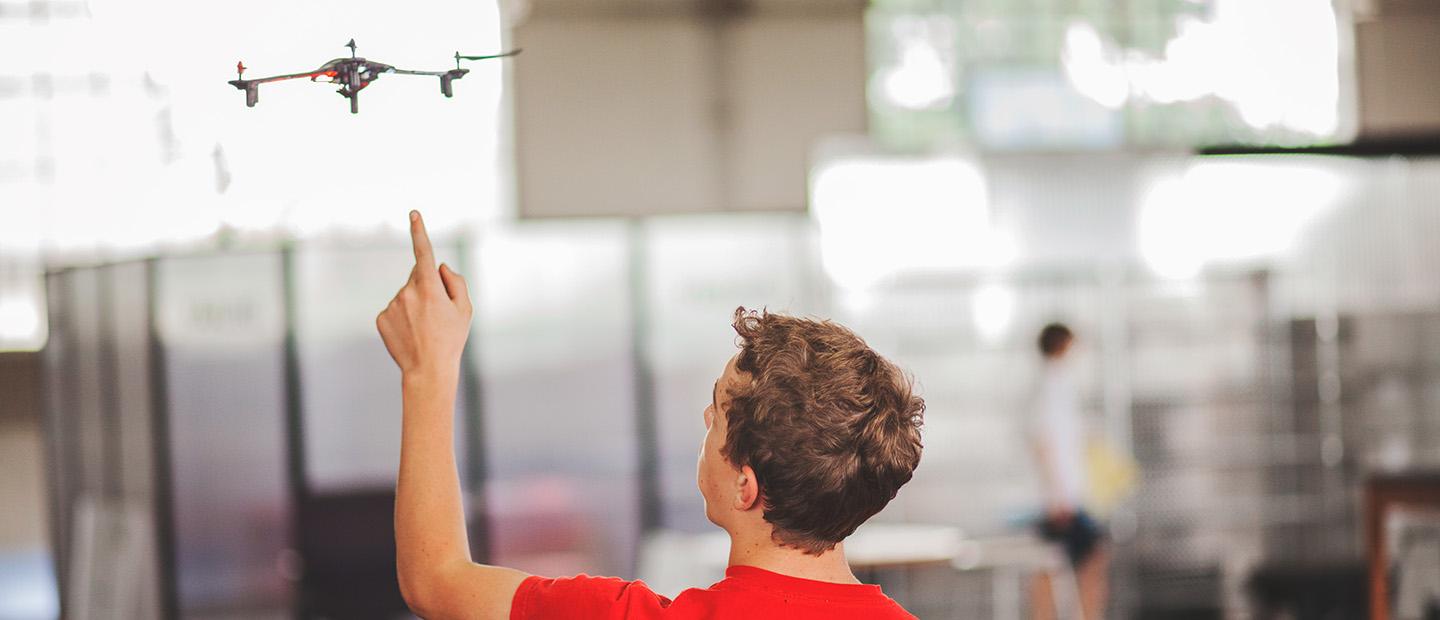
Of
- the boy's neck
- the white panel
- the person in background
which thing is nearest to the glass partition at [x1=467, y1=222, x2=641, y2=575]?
the white panel

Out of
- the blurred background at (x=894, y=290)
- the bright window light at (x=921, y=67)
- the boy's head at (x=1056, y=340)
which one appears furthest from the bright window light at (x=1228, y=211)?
the boy's head at (x=1056, y=340)

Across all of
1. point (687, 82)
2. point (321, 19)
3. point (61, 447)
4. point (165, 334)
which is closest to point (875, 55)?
point (687, 82)

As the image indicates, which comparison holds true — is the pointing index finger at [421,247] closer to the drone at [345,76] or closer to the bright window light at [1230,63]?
the drone at [345,76]

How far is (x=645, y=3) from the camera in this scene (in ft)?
21.9

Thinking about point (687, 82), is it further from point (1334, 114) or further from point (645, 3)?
point (1334, 114)

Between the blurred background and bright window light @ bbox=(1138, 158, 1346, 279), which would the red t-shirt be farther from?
bright window light @ bbox=(1138, 158, 1346, 279)

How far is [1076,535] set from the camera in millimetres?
5398

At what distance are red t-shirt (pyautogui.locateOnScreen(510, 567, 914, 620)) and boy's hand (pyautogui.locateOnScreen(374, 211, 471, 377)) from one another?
0.62 ft

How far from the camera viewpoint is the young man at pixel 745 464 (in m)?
1.00

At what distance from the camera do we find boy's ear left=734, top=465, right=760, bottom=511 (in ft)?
3.35

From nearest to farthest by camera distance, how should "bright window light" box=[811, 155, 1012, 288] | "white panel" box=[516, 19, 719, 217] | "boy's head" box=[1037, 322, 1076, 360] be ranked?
1. "boy's head" box=[1037, 322, 1076, 360]
2. "bright window light" box=[811, 155, 1012, 288]
3. "white panel" box=[516, 19, 719, 217]

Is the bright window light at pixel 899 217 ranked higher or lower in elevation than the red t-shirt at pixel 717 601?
higher

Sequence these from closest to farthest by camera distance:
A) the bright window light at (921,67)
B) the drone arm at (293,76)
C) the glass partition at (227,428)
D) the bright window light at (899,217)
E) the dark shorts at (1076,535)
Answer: the drone arm at (293,76) < the glass partition at (227,428) < the dark shorts at (1076,535) < the bright window light at (899,217) < the bright window light at (921,67)

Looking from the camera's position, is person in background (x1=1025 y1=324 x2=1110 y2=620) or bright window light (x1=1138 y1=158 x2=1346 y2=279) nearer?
person in background (x1=1025 y1=324 x2=1110 y2=620)
